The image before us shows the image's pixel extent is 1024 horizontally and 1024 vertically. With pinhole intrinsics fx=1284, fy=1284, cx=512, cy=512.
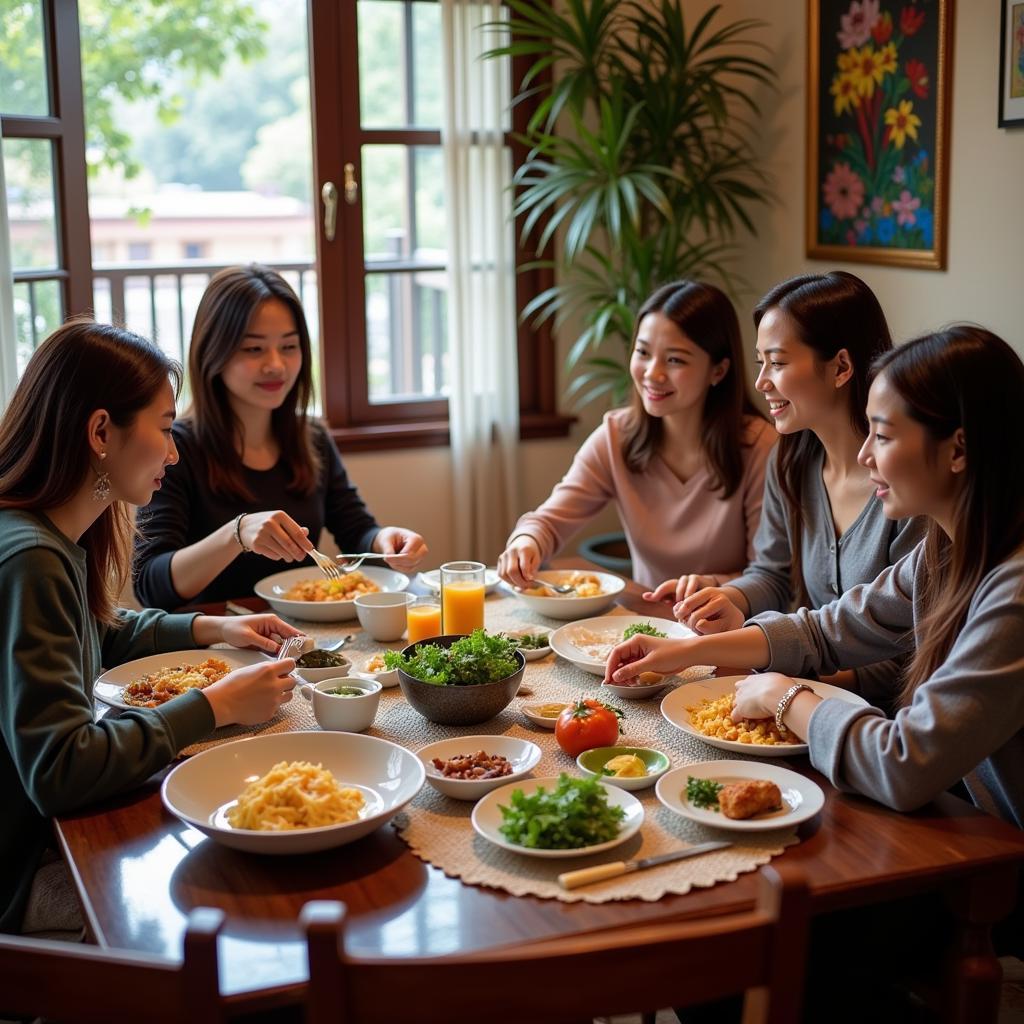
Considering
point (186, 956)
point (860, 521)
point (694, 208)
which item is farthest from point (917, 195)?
point (186, 956)

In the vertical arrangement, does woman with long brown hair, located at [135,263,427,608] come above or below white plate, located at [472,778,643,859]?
above

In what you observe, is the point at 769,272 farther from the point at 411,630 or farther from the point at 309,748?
the point at 309,748

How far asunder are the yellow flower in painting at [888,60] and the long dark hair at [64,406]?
8.13 ft

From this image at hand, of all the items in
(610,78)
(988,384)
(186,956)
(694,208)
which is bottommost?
(186,956)

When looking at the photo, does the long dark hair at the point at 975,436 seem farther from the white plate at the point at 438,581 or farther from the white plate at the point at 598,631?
the white plate at the point at 438,581

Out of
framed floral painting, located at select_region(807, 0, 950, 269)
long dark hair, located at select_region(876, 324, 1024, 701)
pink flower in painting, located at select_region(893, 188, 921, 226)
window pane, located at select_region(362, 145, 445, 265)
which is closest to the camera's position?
long dark hair, located at select_region(876, 324, 1024, 701)

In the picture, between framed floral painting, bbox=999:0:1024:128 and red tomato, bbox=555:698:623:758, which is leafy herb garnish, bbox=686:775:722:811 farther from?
framed floral painting, bbox=999:0:1024:128

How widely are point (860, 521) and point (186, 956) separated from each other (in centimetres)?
149

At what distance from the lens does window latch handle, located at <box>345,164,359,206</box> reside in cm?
405

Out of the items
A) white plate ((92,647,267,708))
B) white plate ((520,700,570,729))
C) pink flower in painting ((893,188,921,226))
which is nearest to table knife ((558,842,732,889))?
white plate ((520,700,570,729))

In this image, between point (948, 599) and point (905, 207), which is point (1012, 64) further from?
point (948, 599)

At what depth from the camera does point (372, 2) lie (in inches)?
160

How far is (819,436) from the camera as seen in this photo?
2246 mm

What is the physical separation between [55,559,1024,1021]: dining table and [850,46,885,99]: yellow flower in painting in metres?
2.54
